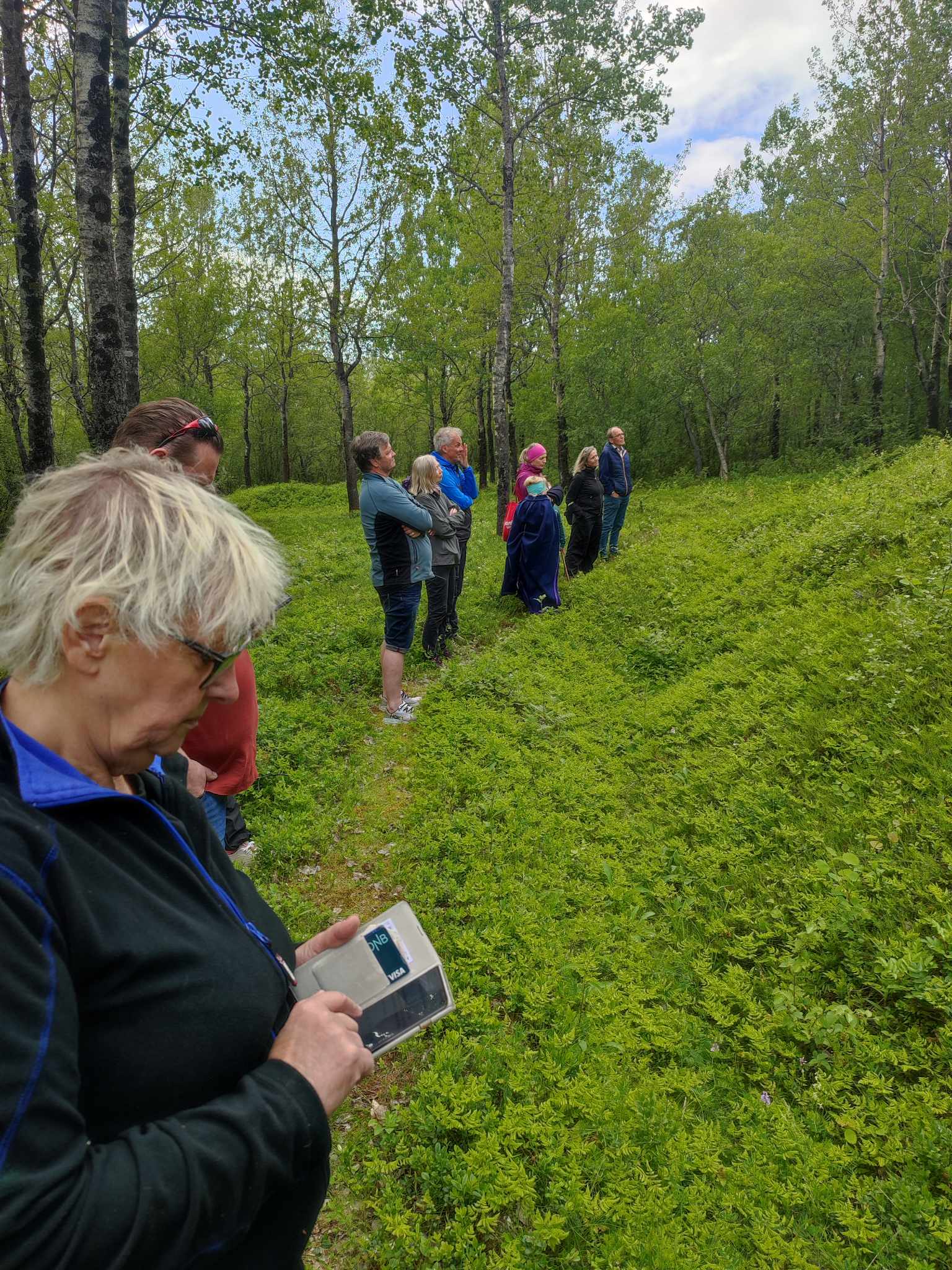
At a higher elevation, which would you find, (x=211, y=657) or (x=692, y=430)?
(x=692, y=430)

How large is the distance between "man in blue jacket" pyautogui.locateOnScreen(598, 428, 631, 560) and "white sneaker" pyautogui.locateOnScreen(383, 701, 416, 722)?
20.2 feet

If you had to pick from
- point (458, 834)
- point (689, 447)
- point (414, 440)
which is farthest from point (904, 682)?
point (414, 440)

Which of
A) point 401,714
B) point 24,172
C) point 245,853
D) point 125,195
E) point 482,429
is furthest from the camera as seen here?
point 482,429

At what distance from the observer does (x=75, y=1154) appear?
2.68 ft

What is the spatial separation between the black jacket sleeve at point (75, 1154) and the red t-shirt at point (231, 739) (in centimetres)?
207

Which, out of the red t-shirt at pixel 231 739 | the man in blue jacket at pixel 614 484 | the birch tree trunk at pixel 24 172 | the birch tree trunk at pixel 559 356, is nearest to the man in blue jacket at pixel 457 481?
the man in blue jacket at pixel 614 484

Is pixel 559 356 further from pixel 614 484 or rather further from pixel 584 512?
pixel 584 512

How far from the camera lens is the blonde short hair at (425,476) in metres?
6.82

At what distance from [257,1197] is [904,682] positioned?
5025 mm

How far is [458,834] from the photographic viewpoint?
4.44 m

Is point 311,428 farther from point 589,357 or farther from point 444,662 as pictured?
point 444,662

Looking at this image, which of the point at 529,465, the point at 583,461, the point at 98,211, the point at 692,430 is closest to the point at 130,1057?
the point at 98,211

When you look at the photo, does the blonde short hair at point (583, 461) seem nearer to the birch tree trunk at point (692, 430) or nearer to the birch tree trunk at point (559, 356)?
the birch tree trunk at point (559, 356)

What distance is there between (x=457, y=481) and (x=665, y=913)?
5728 mm
